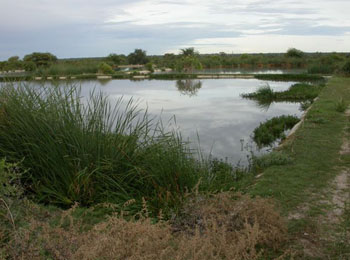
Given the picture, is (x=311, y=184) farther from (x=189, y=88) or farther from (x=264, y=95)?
(x=189, y=88)

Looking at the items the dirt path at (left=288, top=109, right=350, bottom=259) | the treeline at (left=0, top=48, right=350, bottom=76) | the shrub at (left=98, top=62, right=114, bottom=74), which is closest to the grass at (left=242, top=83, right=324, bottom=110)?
the treeline at (left=0, top=48, right=350, bottom=76)

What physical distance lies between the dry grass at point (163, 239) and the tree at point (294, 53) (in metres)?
45.5

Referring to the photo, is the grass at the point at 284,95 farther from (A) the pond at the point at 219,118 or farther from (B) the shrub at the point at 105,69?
(B) the shrub at the point at 105,69

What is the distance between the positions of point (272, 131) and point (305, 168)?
442 centimetres


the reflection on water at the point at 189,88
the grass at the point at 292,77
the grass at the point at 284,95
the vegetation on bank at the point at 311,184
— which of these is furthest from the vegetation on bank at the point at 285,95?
the vegetation on bank at the point at 311,184

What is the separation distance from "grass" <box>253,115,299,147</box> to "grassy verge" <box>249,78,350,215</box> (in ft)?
2.85

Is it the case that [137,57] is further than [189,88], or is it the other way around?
[137,57]

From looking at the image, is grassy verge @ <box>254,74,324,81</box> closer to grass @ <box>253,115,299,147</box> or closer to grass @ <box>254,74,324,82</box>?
grass @ <box>254,74,324,82</box>

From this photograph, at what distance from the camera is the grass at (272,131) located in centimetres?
846

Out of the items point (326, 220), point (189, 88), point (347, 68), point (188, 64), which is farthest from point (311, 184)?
point (188, 64)

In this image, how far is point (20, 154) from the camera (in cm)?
429

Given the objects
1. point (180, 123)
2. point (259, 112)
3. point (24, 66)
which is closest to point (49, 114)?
point (180, 123)

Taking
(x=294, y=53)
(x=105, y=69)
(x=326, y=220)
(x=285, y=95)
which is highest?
(x=294, y=53)

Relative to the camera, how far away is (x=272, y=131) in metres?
9.34
